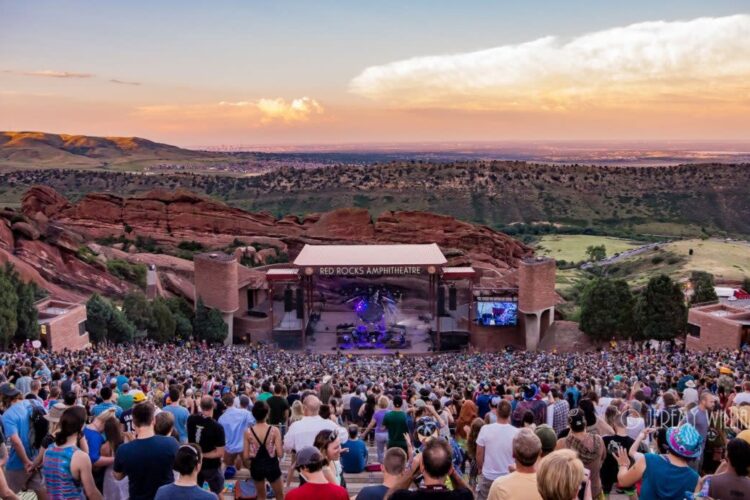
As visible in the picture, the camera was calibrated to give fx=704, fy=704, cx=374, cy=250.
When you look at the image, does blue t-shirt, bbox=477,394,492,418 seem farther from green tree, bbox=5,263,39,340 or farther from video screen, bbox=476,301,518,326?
video screen, bbox=476,301,518,326

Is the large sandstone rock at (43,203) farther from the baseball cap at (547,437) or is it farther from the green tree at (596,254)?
the baseball cap at (547,437)

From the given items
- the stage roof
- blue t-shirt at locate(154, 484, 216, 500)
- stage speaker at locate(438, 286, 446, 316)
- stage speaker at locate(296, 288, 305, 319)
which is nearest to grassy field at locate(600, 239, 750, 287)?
stage speaker at locate(438, 286, 446, 316)

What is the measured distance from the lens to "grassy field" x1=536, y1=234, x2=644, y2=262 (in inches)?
3937

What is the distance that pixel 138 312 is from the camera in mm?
42844

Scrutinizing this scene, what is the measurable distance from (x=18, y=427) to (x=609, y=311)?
140ft

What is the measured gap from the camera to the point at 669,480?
6.21 metres

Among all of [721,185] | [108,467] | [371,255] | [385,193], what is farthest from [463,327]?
[721,185]

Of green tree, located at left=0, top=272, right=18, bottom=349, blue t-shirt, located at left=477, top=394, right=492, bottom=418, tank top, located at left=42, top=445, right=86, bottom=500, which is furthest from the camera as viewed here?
green tree, located at left=0, top=272, right=18, bottom=349

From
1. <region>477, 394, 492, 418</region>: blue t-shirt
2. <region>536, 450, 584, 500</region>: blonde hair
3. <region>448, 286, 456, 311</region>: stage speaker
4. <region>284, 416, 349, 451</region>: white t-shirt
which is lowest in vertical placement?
<region>448, 286, 456, 311</region>: stage speaker

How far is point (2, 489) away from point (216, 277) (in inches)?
1772

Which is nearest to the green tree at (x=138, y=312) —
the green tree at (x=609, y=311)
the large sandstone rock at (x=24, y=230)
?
the large sandstone rock at (x=24, y=230)

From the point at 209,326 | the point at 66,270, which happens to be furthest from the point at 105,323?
the point at 66,270

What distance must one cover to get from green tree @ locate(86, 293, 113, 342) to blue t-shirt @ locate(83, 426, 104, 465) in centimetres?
3395

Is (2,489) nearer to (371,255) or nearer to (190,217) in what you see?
(371,255)
